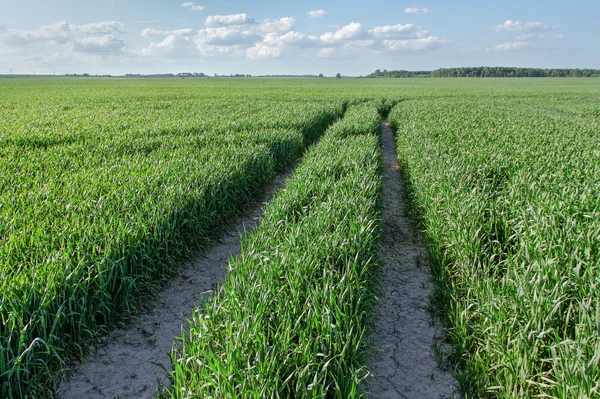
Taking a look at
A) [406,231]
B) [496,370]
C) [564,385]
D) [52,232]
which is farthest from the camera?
[406,231]

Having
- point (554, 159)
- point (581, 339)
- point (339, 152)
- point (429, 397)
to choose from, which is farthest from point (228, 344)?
point (554, 159)

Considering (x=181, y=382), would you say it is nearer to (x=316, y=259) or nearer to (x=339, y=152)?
(x=316, y=259)

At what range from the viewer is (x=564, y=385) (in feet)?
7.75

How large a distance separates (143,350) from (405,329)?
102 inches

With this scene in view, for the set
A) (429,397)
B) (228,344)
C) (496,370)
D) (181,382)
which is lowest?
(429,397)

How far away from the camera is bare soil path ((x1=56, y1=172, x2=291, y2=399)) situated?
3.33m

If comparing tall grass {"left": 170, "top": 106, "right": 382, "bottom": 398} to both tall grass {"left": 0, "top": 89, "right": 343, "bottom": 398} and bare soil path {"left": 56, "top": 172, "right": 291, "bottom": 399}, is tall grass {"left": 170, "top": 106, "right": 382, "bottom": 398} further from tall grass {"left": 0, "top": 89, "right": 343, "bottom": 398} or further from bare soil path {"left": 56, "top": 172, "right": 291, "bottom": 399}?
tall grass {"left": 0, "top": 89, "right": 343, "bottom": 398}

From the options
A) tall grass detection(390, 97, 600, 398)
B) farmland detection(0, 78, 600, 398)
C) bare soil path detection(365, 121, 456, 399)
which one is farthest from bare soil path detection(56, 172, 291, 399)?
tall grass detection(390, 97, 600, 398)

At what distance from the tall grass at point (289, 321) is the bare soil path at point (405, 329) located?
0.30 m

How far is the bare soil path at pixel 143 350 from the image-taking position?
10.9ft

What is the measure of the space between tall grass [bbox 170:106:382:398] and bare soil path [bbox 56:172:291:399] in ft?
0.96

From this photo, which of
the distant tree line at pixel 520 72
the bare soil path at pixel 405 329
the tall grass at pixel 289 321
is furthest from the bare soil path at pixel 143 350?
the distant tree line at pixel 520 72

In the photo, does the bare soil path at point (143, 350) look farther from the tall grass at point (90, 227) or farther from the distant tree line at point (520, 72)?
the distant tree line at point (520, 72)

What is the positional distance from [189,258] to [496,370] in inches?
159
